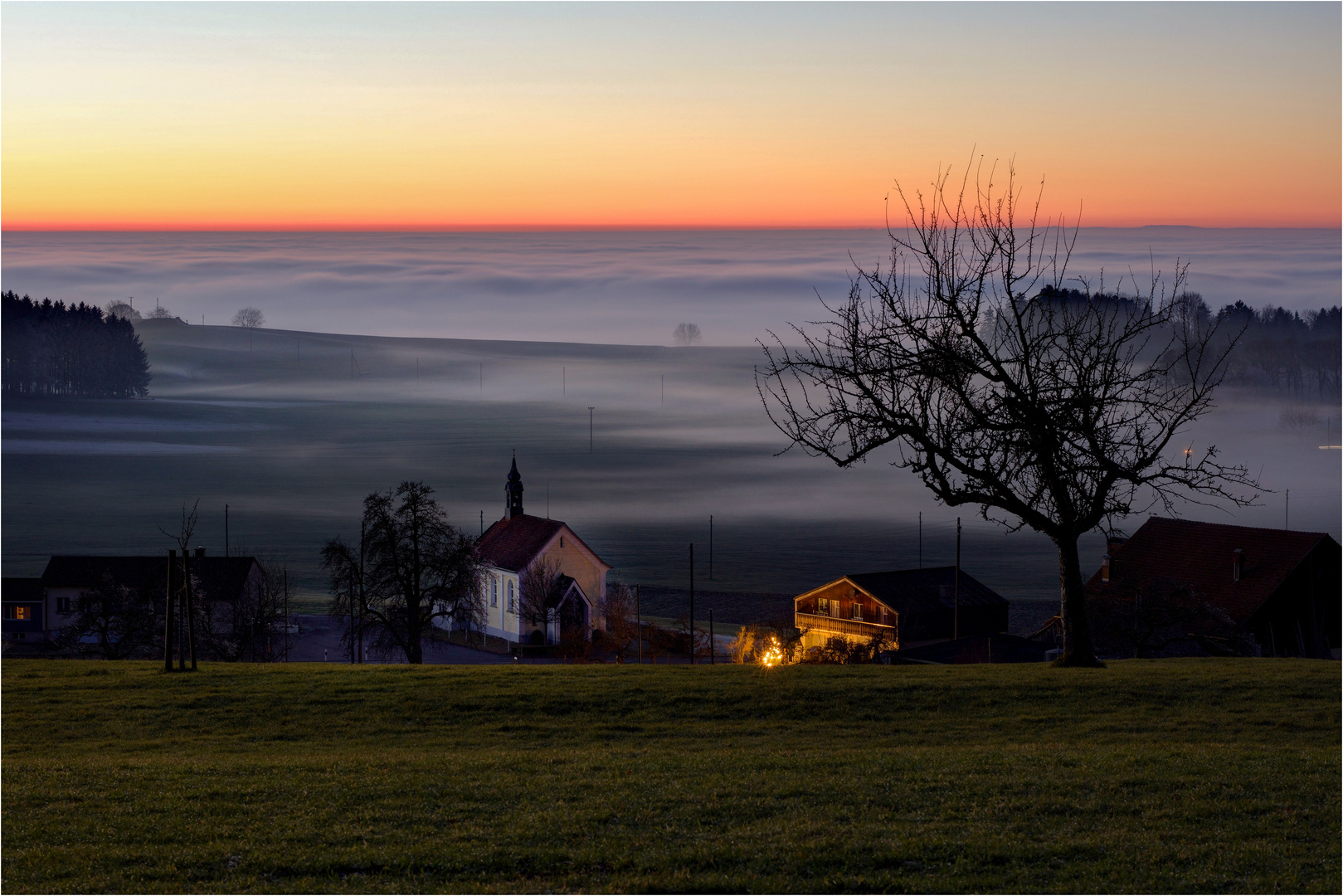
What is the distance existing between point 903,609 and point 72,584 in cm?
5566

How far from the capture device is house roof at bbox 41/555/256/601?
7012cm

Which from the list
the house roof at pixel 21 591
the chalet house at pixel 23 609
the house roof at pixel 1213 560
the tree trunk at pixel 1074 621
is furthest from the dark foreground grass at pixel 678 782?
the house roof at pixel 21 591

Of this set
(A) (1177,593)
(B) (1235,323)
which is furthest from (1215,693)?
(B) (1235,323)

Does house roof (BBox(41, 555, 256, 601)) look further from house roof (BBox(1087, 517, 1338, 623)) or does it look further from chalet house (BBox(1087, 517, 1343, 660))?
house roof (BBox(1087, 517, 1338, 623))

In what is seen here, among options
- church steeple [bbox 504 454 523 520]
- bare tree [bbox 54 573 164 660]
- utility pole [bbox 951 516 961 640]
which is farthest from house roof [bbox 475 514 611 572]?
bare tree [bbox 54 573 164 660]

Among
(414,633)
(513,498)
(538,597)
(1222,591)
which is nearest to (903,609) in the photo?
(1222,591)

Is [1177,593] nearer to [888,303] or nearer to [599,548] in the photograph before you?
[888,303]

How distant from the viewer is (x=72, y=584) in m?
75.2

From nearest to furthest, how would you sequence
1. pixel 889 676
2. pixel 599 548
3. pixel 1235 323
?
1. pixel 889 676
2. pixel 599 548
3. pixel 1235 323

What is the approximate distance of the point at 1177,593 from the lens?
4909 centimetres

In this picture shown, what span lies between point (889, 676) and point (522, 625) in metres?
52.7

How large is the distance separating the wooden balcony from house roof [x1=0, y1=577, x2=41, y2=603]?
5298 centimetres

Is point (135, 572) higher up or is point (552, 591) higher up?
point (135, 572)

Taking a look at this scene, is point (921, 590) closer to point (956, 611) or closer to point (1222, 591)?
point (956, 611)
